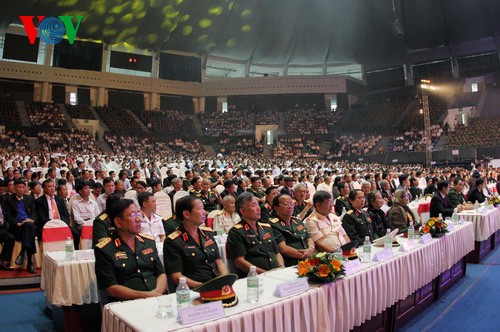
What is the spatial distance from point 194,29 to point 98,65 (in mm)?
7644

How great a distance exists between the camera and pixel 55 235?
509cm

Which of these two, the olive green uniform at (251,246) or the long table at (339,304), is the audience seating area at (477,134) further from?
the olive green uniform at (251,246)

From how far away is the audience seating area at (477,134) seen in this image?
25375 mm

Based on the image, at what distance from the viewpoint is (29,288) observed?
18.4ft

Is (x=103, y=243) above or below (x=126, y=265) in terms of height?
above

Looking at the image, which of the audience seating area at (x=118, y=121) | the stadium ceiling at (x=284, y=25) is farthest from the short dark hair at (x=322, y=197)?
the stadium ceiling at (x=284, y=25)

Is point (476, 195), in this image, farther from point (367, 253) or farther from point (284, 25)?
point (284, 25)

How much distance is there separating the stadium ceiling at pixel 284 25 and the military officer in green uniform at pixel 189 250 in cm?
2704

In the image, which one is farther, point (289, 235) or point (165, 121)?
point (165, 121)

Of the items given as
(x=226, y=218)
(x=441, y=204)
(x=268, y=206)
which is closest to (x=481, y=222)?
(x=441, y=204)

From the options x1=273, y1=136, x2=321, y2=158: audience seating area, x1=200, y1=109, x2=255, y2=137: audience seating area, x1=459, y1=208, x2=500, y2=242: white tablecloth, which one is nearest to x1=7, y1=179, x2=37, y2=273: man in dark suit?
x1=459, y1=208, x2=500, y2=242: white tablecloth

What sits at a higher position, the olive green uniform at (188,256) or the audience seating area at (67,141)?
the audience seating area at (67,141)

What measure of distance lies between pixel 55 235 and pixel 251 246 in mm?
2585

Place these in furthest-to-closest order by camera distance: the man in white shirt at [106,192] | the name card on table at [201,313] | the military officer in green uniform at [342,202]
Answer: the man in white shirt at [106,192], the military officer in green uniform at [342,202], the name card on table at [201,313]
